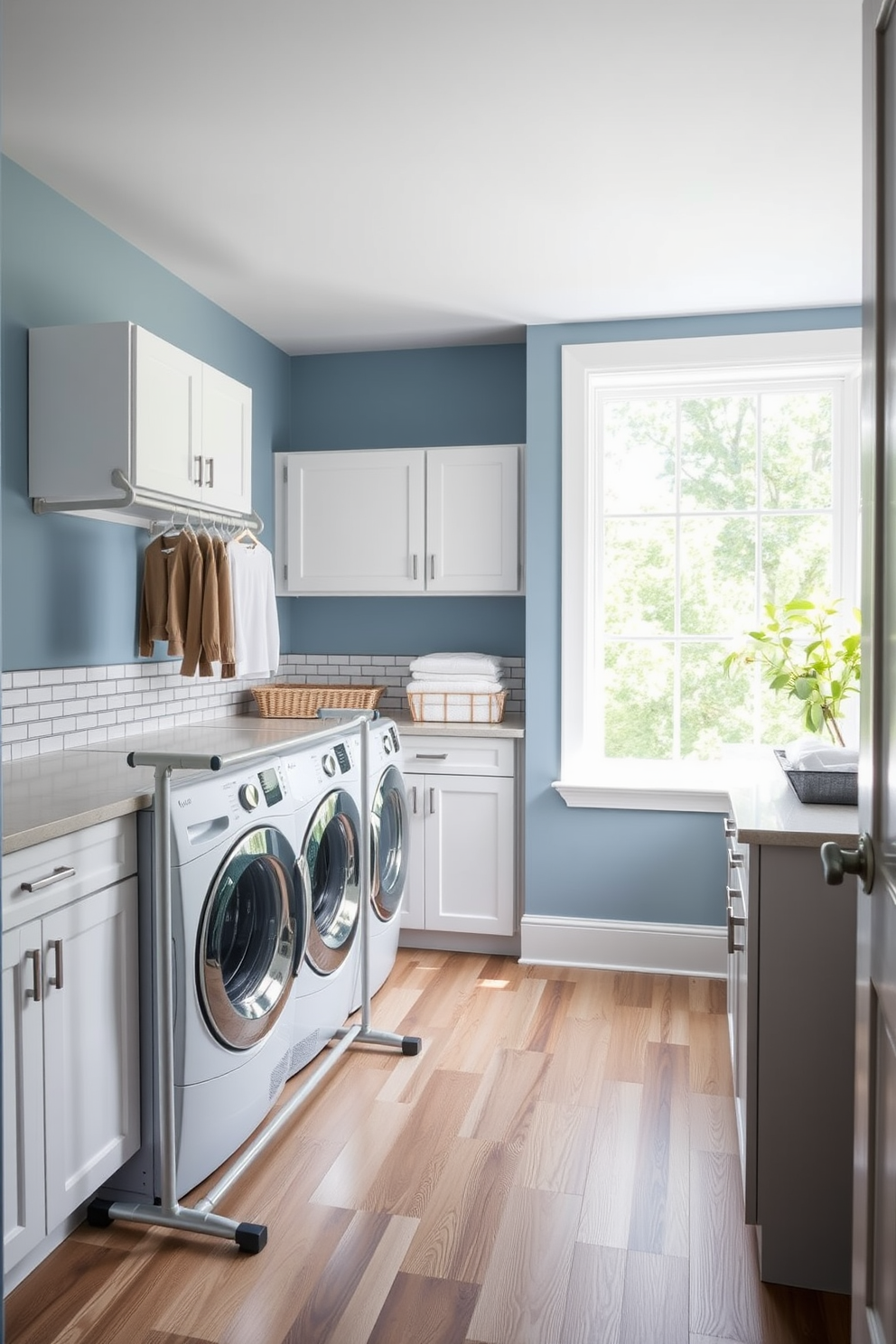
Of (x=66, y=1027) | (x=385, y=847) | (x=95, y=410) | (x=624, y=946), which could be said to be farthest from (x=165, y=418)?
(x=624, y=946)

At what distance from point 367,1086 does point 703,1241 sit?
3.40 feet

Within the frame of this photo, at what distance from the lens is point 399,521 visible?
4.04 m

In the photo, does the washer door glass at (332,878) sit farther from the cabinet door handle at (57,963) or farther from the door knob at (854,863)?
the door knob at (854,863)

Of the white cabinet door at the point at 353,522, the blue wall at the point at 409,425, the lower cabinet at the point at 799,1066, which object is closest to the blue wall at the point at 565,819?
the blue wall at the point at 409,425

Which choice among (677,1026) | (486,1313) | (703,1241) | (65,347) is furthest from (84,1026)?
(677,1026)

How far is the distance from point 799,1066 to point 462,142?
222 cm

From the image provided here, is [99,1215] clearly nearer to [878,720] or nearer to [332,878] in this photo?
[332,878]

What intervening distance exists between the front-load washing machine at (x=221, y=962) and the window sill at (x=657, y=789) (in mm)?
1512

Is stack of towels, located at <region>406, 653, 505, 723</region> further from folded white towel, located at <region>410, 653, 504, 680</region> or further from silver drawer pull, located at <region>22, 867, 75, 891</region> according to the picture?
silver drawer pull, located at <region>22, 867, 75, 891</region>

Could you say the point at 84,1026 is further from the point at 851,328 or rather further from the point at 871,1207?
the point at 851,328

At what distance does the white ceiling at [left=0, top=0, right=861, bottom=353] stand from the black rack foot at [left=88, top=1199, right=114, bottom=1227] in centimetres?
245

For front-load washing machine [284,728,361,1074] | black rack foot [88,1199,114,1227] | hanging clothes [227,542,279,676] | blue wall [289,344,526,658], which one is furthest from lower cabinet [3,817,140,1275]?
blue wall [289,344,526,658]

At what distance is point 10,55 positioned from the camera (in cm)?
205

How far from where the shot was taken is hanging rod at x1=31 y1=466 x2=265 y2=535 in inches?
103
